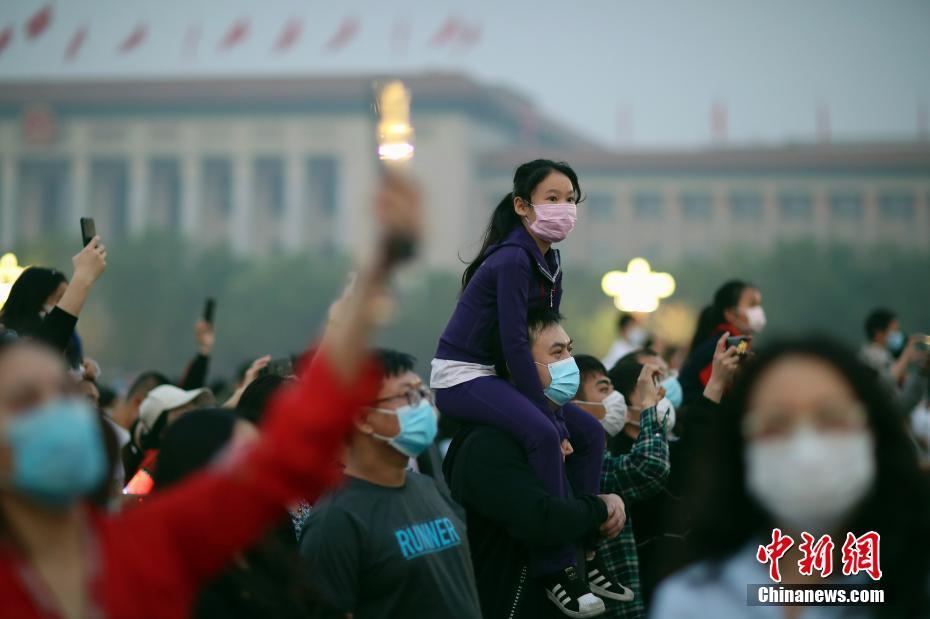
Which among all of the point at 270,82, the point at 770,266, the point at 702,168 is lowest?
the point at 770,266

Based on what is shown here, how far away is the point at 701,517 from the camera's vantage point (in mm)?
2377

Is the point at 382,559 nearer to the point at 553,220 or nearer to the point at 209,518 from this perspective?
the point at 209,518

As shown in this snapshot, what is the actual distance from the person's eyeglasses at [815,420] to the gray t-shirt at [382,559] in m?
1.65

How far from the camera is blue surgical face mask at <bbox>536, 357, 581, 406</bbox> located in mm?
4742

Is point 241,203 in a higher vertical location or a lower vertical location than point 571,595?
higher

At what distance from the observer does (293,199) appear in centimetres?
8269

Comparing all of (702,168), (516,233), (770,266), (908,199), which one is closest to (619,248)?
(702,168)

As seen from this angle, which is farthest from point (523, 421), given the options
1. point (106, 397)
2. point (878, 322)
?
point (878, 322)

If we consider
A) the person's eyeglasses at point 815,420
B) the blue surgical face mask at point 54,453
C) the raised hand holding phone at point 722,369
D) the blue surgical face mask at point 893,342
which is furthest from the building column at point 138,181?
the person's eyeglasses at point 815,420

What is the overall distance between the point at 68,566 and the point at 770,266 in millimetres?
56867

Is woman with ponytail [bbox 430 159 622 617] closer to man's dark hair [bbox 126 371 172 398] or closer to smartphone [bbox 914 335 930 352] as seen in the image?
man's dark hair [bbox 126 371 172 398]

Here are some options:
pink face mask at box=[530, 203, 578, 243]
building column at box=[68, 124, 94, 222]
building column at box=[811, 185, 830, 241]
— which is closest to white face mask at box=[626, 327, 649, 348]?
pink face mask at box=[530, 203, 578, 243]

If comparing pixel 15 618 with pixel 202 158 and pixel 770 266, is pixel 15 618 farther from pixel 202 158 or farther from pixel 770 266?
pixel 202 158

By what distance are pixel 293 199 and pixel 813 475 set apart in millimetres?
81551
